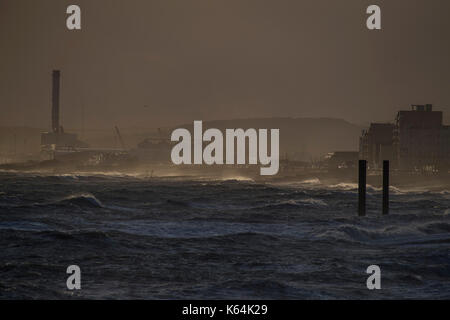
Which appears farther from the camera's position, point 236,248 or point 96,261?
point 236,248

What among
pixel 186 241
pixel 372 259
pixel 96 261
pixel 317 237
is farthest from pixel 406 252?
pixel 96 261

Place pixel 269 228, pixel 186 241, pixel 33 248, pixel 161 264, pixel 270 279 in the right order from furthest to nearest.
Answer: pixel 269 228 → pixel 186 241 → pixel 33 248 → pixel 161 264 → pixel 270 279

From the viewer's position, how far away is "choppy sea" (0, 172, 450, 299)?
98.2ft

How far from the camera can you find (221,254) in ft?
128

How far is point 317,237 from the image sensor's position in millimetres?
47094

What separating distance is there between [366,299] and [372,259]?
965 cm

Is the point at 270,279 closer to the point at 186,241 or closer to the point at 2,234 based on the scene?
the point at 186,241

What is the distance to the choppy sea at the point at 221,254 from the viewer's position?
2994 centimetres

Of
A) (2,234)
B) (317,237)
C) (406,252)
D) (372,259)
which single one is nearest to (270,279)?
(372,259)
